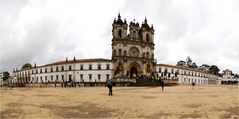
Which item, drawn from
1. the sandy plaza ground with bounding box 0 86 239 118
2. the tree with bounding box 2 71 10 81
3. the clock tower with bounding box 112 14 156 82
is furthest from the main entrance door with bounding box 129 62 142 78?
the tree with bounding box 2 71 10 81

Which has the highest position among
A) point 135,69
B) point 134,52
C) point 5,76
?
point 134,52

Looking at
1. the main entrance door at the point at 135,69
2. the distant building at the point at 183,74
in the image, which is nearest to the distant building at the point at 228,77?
the distant building at the point at 183,74

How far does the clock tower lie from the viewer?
73.3 m

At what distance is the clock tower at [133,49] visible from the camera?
73312mm

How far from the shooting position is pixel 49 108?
22844 mm

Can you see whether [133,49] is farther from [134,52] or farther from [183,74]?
[183,74]

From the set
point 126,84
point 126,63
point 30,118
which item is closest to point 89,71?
point 126,63

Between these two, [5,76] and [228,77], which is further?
[228,77]

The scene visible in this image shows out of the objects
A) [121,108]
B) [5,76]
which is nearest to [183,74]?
[121,108]

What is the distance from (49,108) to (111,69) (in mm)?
55755

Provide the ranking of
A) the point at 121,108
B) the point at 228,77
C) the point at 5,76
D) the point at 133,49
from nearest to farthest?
the point at 121,108
the point at 133,49
the point at 5,76
the point at 228,77

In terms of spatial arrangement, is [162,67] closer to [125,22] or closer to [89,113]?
[125,22]

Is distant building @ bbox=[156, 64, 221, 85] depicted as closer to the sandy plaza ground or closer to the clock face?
the clock face

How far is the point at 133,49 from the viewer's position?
7588cm
